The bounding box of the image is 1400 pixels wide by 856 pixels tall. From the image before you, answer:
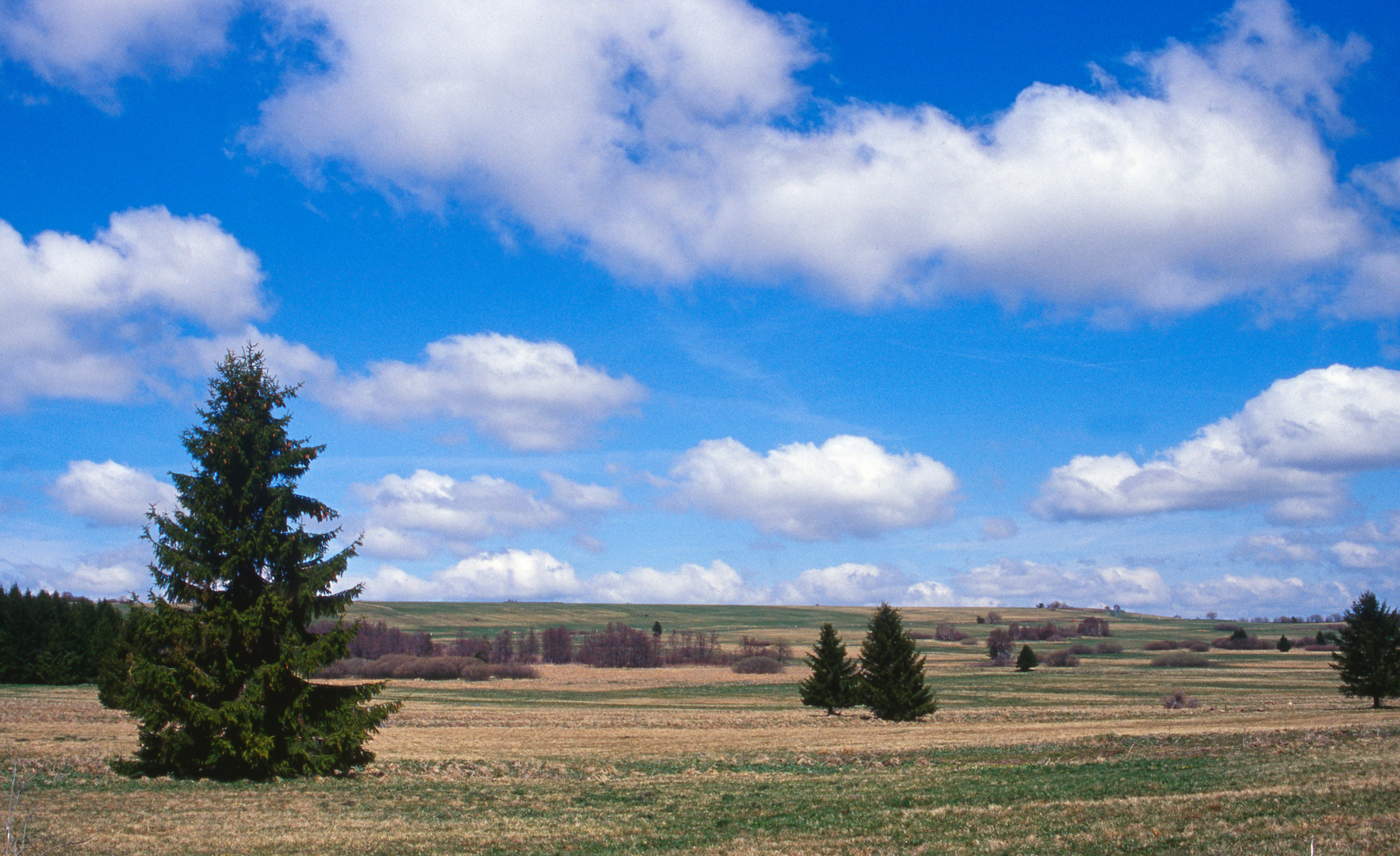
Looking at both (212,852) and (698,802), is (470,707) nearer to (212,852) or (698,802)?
(698,802)

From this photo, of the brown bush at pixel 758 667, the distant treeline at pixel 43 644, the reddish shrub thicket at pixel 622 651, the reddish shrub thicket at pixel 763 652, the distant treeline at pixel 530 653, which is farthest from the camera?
the reddish shrub thicket at pixel 622 651

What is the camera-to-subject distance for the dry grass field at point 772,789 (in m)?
15.5

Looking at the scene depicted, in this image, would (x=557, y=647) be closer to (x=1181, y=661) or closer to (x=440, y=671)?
(x=440, y=671)

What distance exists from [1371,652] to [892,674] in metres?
27.8

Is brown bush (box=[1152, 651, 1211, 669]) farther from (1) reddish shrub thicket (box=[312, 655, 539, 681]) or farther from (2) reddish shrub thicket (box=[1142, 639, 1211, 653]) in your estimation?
(1) reddish shrub thicket (box=[312, 655, 539, 681])

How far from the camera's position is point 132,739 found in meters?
33.7

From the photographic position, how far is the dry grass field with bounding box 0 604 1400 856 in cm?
1551

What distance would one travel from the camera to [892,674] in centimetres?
5550

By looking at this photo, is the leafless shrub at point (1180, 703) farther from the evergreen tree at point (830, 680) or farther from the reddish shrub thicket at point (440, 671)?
the reddish shrub thicket at point (440, 671)

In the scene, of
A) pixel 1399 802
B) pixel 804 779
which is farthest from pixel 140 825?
pixel 1399 802

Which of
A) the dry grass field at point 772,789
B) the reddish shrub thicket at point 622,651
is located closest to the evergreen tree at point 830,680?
the dry grass field at point 772,789

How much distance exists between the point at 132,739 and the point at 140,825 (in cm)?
2098

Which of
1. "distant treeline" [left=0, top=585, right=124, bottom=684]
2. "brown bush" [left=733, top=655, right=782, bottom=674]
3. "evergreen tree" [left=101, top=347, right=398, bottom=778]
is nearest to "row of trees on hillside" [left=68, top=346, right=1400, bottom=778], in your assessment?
"evergreen tree" [left=101, top=347, right=398, bottom=778]

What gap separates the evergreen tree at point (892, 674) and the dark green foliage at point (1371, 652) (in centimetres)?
2421
